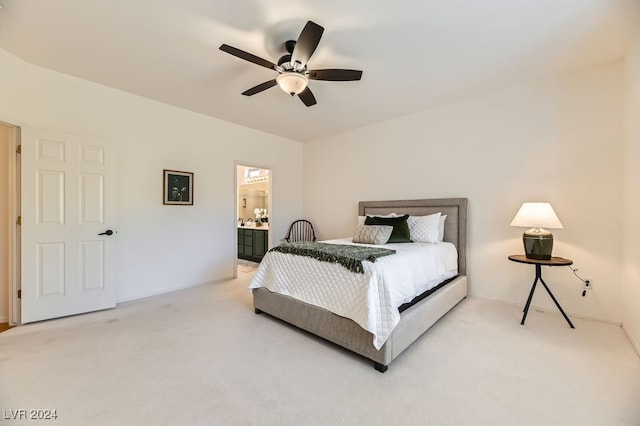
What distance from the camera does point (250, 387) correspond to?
1729 millimetres

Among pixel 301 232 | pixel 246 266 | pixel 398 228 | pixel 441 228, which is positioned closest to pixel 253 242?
pixel 246 266

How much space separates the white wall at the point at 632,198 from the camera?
2182 mm

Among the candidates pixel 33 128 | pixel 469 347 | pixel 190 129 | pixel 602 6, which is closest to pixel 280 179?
pixel 190 129

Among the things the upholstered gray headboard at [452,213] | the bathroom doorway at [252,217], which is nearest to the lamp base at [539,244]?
the upholstered gray headboard at [452,213]

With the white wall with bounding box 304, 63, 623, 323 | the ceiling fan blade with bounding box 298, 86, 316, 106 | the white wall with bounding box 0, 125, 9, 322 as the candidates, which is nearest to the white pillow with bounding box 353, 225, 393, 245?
the white wall with bounding box 304, 63, 623, 323

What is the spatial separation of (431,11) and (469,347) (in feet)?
8.75

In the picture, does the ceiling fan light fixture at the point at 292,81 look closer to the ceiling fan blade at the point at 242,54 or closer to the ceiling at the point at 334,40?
the ceiling fan blade at the point at 242,54

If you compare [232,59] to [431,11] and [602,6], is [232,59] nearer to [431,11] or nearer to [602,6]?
[431,11]

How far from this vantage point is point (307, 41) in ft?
6.46

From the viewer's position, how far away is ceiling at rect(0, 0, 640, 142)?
197 cm

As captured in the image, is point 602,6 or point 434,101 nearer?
point 602,6

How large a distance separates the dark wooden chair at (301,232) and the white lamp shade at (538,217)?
Answer: 3530 mm

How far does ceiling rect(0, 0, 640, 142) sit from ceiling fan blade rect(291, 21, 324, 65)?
227 mm

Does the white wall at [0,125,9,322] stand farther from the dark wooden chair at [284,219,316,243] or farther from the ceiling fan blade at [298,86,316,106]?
the dark wooden chair at [284,219,316,243]
